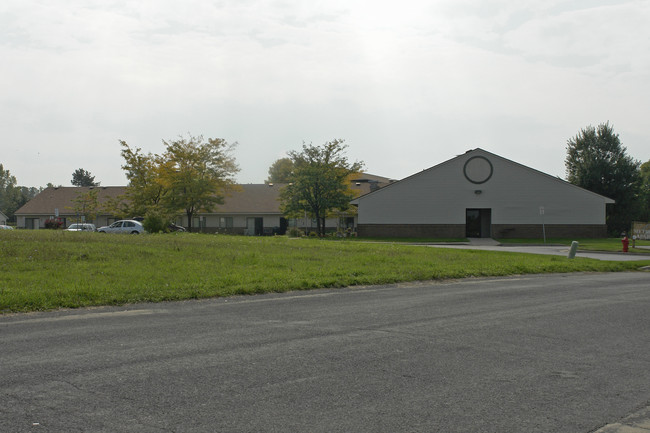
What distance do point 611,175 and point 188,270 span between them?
64.5 m

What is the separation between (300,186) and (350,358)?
148 ft

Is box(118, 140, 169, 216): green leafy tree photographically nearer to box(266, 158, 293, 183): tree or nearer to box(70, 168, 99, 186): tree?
box(266, 158, 293, 183): tree

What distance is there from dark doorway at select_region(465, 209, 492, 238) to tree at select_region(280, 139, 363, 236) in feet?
36.5

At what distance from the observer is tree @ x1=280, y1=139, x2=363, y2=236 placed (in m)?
51.6

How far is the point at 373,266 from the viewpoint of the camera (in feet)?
59.0

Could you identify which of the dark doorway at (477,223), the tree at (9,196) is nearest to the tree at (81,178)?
the tree at (9,196)

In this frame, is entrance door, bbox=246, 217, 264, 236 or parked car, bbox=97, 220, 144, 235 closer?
parked car, bbox=97, 220, 144, 235

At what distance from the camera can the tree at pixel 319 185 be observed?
51597 mm

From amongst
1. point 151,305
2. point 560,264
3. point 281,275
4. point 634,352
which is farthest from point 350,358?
point 560,264

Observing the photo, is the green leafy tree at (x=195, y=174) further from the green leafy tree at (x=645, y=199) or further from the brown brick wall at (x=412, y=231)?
the green leafy tree at (x=645, y=199)

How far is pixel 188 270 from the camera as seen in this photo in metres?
14.8

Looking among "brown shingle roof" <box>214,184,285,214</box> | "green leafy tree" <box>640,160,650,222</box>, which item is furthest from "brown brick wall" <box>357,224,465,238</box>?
"green leafy tree" <box>640,160,650,222</box>

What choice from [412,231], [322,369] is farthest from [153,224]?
[322,369]

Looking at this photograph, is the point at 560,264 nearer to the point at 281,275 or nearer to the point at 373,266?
the point at 373,266
